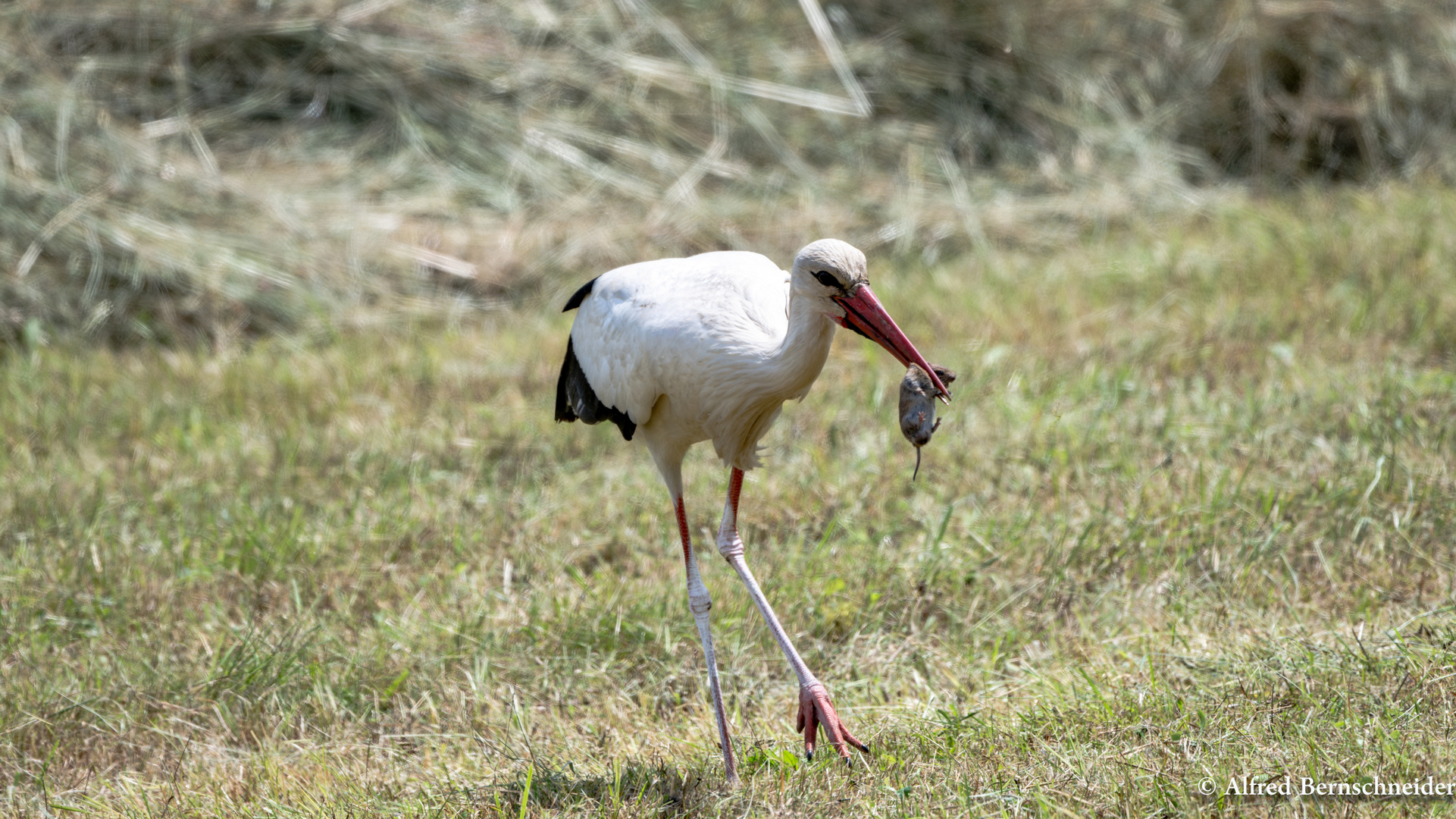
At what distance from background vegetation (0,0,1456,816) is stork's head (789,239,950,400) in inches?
40.3

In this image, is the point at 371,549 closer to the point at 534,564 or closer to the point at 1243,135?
the point at 534,564

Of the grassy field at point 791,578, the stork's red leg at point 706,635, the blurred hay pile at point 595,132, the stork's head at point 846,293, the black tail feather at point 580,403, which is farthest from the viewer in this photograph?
the blurred hay pile at point 595,132

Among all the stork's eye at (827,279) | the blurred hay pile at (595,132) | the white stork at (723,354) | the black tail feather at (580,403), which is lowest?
the blurred hay pile at (595,132)

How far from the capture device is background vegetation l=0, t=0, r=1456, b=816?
10.7ft

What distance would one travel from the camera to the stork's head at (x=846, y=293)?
2.92 m

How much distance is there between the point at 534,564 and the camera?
431cm

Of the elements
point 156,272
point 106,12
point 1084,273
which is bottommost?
point 156,272

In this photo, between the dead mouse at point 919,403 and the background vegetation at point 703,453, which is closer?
the dead mouse at point 919,403

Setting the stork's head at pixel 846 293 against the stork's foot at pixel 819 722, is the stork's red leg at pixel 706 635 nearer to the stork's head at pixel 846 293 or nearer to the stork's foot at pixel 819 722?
the stork's foot at pixel 819 722

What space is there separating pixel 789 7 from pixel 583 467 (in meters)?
4.60

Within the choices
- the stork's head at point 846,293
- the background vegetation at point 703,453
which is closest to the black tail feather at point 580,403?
the background vegetation at point 703,453

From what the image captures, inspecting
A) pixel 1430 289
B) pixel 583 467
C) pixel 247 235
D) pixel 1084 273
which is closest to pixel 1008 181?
pixel 1084 273

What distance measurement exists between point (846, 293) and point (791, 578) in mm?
1357

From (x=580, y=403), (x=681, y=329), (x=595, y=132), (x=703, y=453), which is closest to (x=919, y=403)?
(x=681, y=329)
